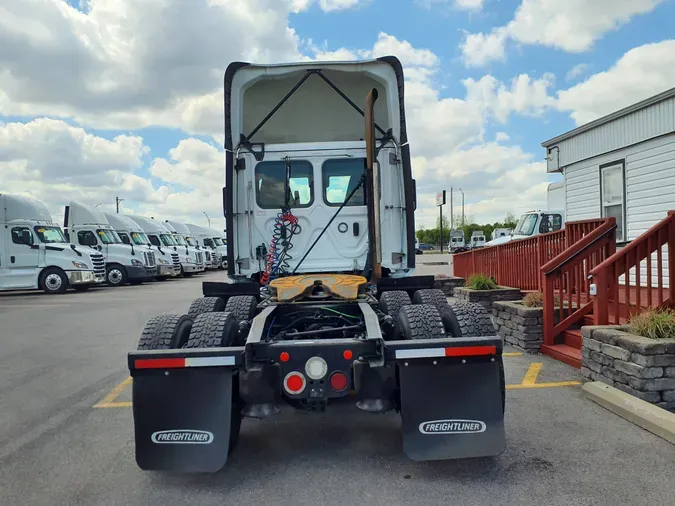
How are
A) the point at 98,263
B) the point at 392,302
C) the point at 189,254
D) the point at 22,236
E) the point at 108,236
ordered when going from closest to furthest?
1. the point at 392,302
2. the point at 22,236
3. the point at 98,263
4. the point at 108,236
5. the point at 189,254

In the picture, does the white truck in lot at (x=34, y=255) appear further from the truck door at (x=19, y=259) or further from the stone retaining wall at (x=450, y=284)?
the stone retaining wall at (x=450, y=284)

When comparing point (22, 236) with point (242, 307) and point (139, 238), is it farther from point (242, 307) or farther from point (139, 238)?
point (242, 307)

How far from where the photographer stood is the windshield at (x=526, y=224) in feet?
64.8

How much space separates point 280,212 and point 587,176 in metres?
8.09

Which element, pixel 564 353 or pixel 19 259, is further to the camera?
pixel 19 259

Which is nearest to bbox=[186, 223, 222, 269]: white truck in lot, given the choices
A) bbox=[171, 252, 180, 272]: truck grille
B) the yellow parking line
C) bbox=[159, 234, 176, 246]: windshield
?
bbox=[159, 234, 176, 246]: windshield

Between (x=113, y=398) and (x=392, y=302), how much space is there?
3.28 metres

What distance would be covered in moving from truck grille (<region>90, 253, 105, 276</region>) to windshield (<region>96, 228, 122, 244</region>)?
2.18 meters

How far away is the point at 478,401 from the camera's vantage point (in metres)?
3.73

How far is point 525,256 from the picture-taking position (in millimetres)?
10719

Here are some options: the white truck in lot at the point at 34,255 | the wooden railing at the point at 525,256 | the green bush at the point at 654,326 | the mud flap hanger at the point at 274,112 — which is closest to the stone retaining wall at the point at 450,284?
the wooden railing at the point at 525,256

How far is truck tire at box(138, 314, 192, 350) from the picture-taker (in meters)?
4.10

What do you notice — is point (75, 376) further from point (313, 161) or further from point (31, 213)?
point (31, 213)

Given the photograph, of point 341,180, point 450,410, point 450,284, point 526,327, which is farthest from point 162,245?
point 450,410
